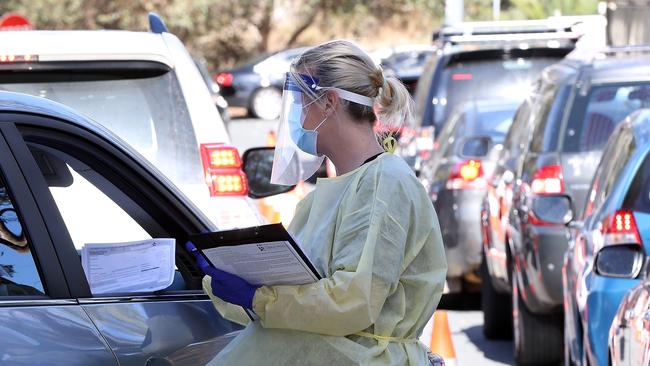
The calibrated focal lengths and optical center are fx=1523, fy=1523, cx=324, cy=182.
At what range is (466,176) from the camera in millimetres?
11297

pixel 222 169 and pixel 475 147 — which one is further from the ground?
pixel 222 169

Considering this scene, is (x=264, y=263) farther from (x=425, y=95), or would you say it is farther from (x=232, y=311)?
(x=425, y=95)

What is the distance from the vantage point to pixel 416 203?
3451 millimetres

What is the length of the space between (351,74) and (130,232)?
1.45 m

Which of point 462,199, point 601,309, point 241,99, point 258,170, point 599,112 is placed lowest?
point 241,99

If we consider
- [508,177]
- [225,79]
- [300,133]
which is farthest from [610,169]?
[225,79]

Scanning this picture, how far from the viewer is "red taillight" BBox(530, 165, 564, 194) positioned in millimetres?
8602

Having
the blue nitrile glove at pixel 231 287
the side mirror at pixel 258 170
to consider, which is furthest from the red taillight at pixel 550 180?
the blue nitrile glove at pixel 231 287

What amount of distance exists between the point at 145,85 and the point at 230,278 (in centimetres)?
315

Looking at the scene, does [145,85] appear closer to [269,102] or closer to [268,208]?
[268,208]

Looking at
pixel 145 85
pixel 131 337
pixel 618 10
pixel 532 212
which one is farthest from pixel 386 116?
pixel 618 10

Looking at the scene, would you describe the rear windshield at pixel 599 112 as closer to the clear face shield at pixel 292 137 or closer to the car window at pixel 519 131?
the car window at pixel 519 131

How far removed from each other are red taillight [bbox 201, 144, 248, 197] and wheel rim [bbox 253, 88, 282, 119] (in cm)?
2834

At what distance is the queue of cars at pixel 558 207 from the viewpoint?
6.53 metres
